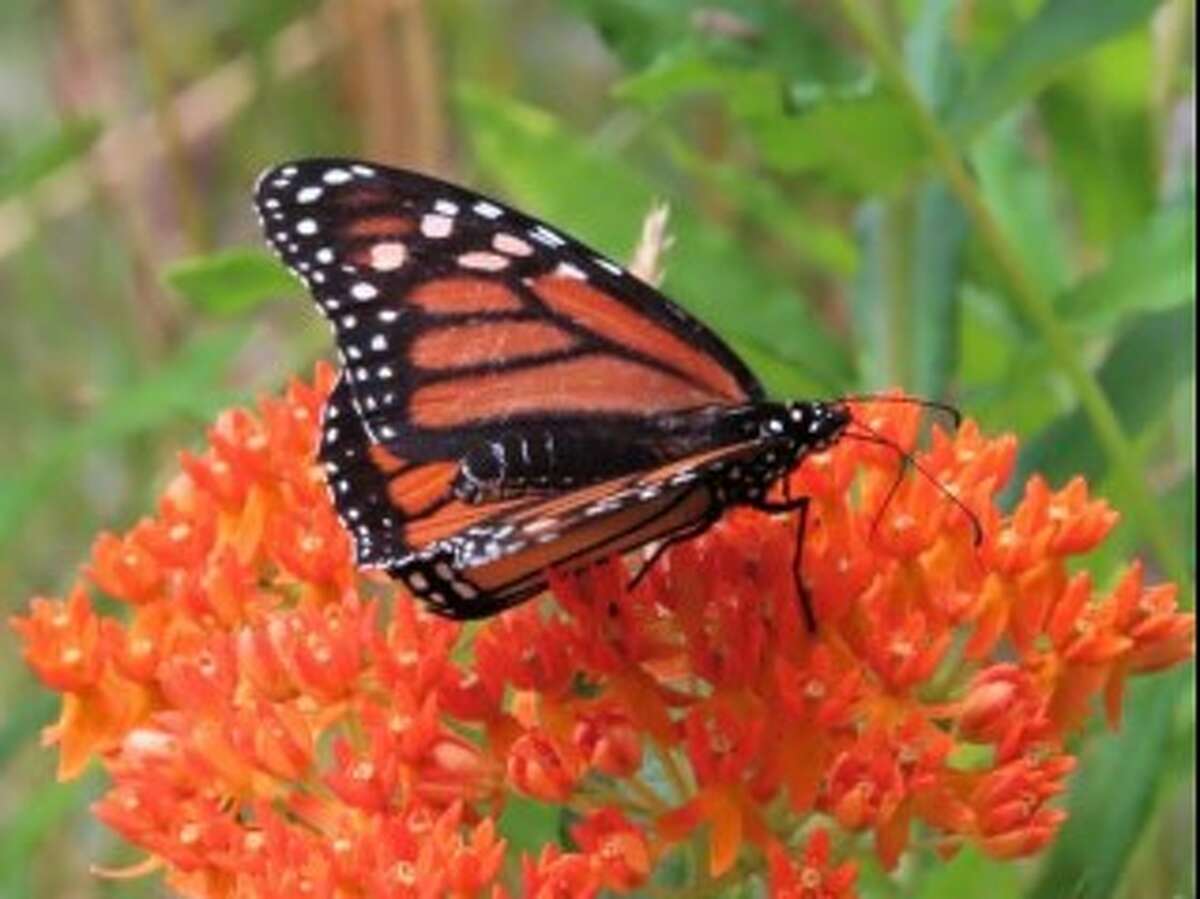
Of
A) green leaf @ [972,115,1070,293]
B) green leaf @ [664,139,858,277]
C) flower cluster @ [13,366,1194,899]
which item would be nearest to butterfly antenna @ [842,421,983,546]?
flower cluster @ [13,366,1194,899]

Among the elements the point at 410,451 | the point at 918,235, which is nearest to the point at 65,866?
the point at 918,235

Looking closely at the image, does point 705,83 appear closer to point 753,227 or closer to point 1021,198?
point 1021,198

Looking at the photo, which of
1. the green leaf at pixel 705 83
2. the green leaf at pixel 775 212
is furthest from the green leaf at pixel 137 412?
the green leaf at pixel 705 83

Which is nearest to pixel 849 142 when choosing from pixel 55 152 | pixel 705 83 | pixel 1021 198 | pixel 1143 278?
pixel 705 83

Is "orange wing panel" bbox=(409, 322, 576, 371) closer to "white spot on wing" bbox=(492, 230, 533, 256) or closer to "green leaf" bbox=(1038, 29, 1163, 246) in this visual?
"white spot on wing" bbox=(492, 230, 533, 256)

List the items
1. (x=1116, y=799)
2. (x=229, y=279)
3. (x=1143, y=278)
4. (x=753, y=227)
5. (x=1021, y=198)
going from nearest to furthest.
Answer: (x=1116, y=799) < (x=1143, y=278) < (x=229, y=279) < (x=1021, y=198) < (x=753, y=227)

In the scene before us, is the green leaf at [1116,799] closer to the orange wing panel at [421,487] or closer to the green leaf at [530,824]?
the green leaf at [530,824]
